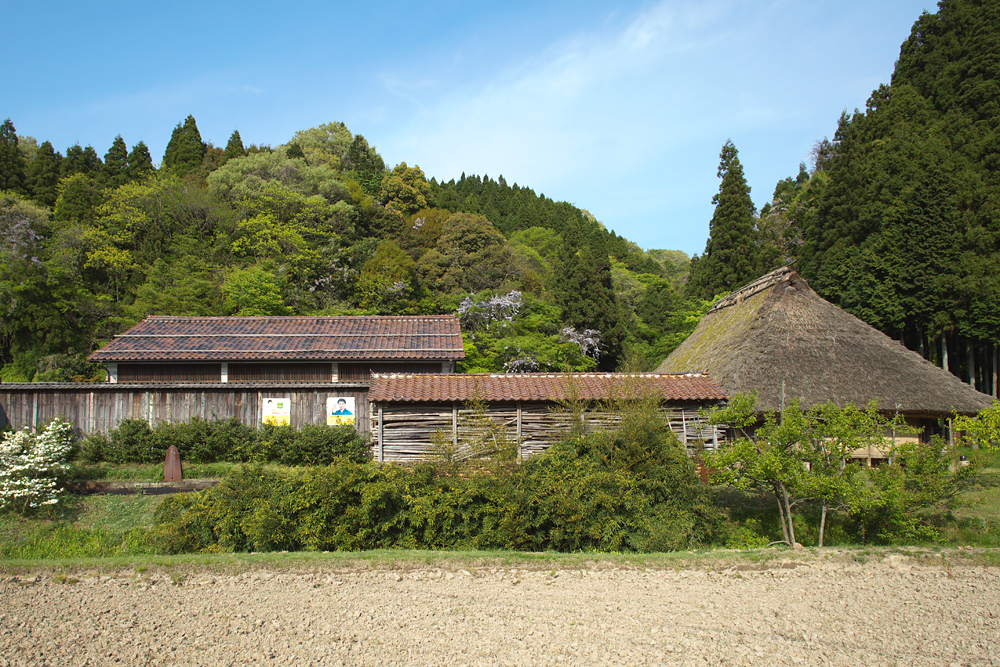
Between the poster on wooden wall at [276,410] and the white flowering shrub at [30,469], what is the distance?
4.05 meters

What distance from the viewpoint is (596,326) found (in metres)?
33.6

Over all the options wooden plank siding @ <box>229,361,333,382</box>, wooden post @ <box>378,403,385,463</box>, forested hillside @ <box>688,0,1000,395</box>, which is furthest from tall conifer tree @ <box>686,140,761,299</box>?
wooden post @ <box>378,403,385,463</box>

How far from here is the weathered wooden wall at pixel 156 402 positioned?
14.4 metres

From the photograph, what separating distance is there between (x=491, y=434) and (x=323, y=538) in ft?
13.8

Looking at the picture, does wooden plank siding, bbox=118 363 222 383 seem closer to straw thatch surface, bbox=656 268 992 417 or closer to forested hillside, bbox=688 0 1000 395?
straw thatch surface, bbox=656 268 992 417

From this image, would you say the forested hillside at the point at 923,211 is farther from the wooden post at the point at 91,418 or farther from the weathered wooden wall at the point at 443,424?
the wooden post at the point at 91,418

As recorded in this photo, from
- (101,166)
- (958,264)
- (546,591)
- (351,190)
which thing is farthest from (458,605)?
(101,166)

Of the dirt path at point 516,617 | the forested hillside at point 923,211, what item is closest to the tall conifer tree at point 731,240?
the forested hillside at point 923,211

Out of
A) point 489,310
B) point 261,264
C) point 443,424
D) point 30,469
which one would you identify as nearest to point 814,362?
point 443,424

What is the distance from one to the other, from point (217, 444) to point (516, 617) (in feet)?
34.3

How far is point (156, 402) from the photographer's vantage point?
14.9 metres

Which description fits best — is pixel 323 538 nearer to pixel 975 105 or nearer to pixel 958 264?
pixel 958 264

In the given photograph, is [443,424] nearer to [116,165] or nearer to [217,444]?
[217,444]

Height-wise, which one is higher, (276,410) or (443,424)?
(276,410)
